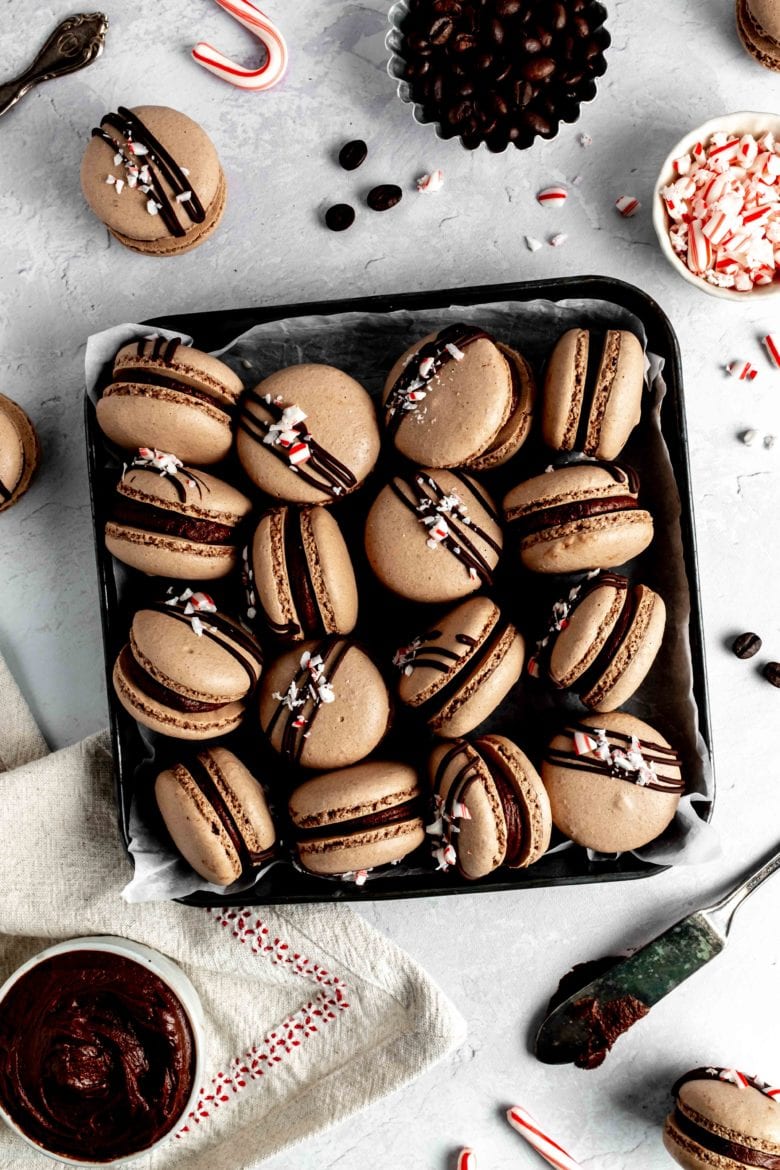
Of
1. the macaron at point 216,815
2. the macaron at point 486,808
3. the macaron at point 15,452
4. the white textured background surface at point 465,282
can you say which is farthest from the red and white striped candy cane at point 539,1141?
the macaron at point 15,452

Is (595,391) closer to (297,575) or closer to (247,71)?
(297,575)

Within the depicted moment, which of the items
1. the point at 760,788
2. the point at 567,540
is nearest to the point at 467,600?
the point at 567,540

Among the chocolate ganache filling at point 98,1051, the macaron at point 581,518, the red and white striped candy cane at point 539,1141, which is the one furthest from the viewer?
the red and white striped candy cane at point 539,1141

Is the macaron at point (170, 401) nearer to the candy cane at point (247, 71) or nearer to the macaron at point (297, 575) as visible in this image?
the macaron at point (297, 575)

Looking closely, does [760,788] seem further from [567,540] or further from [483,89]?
[483,89]

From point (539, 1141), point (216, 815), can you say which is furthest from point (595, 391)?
point (539, 1141)

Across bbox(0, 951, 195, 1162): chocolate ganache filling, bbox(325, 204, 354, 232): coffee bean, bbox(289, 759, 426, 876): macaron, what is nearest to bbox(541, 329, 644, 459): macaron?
bbox(325, 204, 354, 232): coffee bean

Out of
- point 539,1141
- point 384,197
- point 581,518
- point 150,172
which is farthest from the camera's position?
point 539,1141
